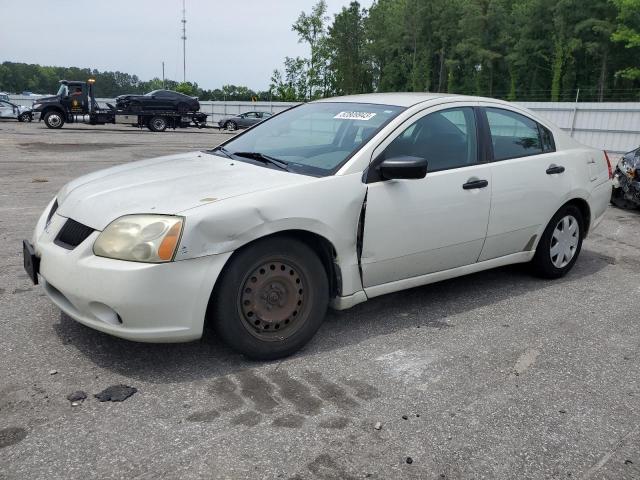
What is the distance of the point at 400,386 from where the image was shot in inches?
121

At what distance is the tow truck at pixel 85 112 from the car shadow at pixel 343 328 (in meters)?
25.9

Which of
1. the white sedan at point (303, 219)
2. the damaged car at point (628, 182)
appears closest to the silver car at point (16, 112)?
the damaged car at point (628, 182)

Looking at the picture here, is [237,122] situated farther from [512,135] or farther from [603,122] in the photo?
[512,135]

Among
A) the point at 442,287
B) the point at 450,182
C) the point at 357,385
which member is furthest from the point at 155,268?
the point at 442,287

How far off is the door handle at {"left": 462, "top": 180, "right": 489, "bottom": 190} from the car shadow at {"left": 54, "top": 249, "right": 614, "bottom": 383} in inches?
35.6

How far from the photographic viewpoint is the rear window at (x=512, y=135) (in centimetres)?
436

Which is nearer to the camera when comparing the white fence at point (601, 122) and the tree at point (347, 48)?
the white fence at point (601, 122)

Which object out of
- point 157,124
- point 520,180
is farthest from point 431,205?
point 157,124

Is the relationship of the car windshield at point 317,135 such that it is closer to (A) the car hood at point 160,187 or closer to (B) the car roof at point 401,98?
(B) the car roof at point 401,98

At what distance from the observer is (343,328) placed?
12.6 ft

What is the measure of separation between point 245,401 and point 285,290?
687 mm

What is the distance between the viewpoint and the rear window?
4363 mm

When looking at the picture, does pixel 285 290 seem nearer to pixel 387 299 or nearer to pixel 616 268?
pixel 387 299

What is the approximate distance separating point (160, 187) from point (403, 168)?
1423 millimetres
